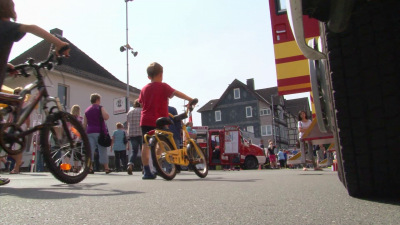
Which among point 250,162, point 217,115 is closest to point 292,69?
point 250,162

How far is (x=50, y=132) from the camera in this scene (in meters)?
3.55

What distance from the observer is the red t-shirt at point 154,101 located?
17.1 feet

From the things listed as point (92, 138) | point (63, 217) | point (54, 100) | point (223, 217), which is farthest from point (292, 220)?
point (92, 138)

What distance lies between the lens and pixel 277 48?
418 centimetres

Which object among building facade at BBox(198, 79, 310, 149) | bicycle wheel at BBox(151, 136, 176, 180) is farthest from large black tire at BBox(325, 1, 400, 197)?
building facade at BBox(198, 79, 310, 149)

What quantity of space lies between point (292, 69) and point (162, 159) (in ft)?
6.13


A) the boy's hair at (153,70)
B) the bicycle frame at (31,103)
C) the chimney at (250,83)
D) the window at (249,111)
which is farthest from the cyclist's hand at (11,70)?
the chimney at (250,83)

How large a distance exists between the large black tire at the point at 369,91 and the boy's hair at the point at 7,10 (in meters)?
2.40

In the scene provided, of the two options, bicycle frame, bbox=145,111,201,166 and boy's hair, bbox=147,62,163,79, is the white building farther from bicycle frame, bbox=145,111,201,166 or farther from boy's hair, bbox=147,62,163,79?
bicycle frame, bbox=145,111,201,166

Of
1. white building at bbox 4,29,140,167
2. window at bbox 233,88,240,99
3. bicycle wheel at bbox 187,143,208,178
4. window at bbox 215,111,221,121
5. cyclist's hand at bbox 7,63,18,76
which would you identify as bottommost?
bicycle wheel at bbox 187,143,208,178

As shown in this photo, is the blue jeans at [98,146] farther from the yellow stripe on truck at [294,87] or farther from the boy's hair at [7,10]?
the boy's hair at [7,10]

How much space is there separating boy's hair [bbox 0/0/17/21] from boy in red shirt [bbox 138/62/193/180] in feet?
7.73

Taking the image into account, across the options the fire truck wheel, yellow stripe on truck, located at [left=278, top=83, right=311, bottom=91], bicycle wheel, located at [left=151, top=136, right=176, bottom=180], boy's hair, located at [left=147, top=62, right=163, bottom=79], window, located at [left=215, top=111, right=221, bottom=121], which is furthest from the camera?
window, located at [left=215, top=111, right=221, bottom=121]

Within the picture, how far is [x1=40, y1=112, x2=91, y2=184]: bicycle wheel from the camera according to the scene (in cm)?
342
